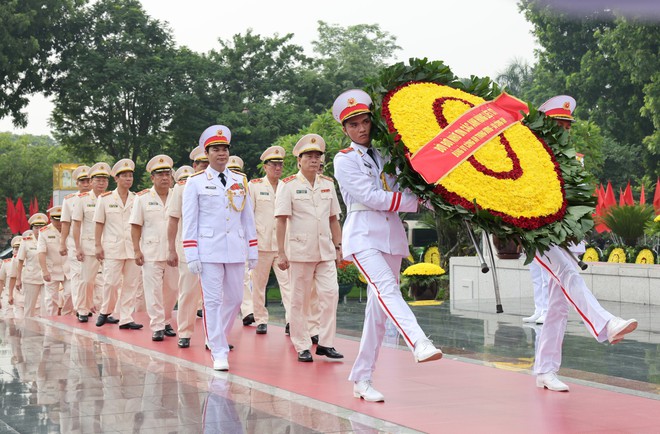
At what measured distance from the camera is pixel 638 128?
3888cm

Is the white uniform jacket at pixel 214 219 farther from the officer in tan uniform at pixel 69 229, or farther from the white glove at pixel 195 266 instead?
the officer in tan uniform at pixel 69 229

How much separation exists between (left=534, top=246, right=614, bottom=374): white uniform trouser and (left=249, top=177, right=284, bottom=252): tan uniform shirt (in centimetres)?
491

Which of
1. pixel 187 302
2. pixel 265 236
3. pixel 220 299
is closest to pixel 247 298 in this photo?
pixel 265 236

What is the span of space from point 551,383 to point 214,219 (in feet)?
11.0

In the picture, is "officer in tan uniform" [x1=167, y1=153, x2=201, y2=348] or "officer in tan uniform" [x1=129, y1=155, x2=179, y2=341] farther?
"officer in tan uniform" [x1=129, y1=155, x2=179, y2=341]

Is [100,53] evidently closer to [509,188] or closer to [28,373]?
[28,373]

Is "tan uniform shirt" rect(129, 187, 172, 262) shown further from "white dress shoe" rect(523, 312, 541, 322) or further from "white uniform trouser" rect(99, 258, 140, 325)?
"white dress shoe" rect(523, 312, 541, 322)

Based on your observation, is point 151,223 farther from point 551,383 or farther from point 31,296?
point 31,296

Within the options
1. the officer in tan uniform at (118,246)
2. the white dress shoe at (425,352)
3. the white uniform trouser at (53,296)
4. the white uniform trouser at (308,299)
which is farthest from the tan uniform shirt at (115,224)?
the white dress shoe at (425,352)

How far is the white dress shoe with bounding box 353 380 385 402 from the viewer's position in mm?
6363

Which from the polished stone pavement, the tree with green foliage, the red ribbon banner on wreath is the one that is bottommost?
the polished stone pavement

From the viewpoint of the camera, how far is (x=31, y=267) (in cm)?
1755

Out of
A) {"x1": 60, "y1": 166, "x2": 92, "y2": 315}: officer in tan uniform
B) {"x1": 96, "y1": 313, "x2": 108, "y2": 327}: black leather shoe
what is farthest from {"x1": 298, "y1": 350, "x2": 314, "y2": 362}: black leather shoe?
{"x1": 60, "y1": 166, "x2": 92, "y2": 315}: officer in tan uniform

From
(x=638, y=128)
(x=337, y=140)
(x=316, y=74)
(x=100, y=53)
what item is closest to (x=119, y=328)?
(x=337, y=140)
